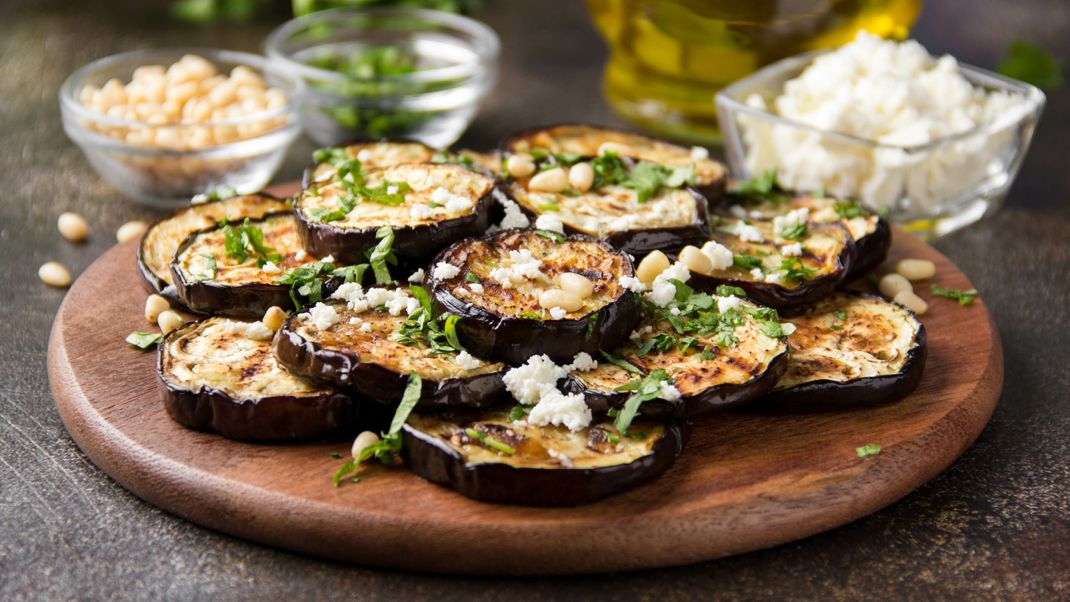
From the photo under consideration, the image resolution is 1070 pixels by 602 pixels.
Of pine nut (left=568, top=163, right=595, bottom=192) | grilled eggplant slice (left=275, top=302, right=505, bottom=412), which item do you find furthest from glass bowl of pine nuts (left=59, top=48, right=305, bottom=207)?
grilled eggplant slice (left=275, top=302, right=505, bottom=412)

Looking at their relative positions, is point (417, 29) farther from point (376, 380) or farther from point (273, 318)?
point (376, 380)

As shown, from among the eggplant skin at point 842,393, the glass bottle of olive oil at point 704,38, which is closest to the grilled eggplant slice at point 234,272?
the eggplant skin at point 842,393

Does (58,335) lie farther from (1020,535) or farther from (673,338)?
(1020,535)

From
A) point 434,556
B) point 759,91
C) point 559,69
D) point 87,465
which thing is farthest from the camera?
point 559,69

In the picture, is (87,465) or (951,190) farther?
(951,190)

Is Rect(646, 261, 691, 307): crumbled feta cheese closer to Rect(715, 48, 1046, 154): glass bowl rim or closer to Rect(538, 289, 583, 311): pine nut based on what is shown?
Rect(538, 289, 583, 311): pine nut

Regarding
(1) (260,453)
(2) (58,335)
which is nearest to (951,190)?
(1) (260,453)

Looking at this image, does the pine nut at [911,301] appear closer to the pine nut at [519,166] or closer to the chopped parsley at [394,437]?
the pine nut at [519,166]
